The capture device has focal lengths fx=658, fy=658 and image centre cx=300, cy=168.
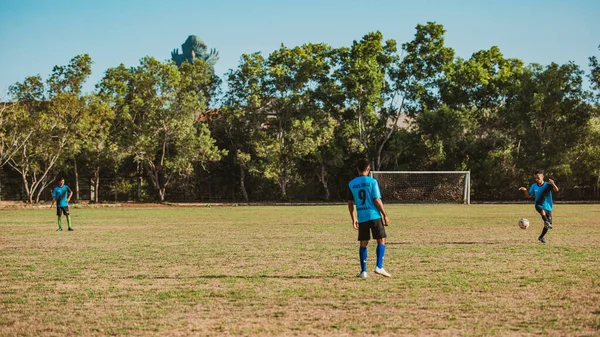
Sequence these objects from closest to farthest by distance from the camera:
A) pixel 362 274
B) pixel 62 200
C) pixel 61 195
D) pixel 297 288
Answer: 1. pixel 297 288
2. pixel 362 274
3. pixel 62 200
4. pixel 61 195

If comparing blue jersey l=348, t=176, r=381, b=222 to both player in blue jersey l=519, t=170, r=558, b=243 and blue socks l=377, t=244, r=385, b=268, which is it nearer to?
blue socks l=377, t=244, r=385, b=268

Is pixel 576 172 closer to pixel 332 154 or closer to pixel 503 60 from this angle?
pixel 503 60

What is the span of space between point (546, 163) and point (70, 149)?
121 feet

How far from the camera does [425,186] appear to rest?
5362cm

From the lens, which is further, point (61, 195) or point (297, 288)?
point (61, 195)

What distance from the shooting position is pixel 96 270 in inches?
475

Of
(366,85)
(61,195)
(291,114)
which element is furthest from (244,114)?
(61,195)

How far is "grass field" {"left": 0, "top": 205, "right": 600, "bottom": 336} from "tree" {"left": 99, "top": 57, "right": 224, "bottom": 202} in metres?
35.7

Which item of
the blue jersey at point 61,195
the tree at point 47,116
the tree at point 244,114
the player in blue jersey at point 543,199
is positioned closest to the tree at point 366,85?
the tree at point 244,114

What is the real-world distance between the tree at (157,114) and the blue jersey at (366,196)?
43.1 metres

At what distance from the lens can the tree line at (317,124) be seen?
52.1 meters

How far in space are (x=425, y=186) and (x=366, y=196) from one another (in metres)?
43.7

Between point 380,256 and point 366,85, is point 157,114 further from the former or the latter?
point 380,256

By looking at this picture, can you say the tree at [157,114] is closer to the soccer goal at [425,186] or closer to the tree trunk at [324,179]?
the tree trunk at [324,179]
